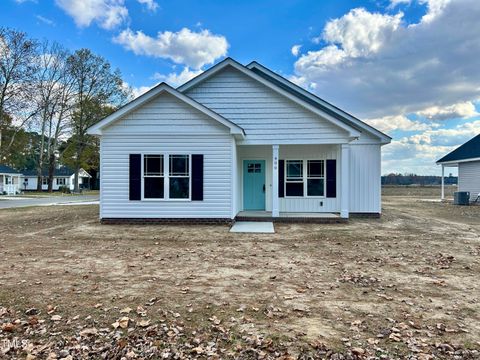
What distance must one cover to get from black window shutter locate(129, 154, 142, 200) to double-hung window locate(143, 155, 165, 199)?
0.55 ft

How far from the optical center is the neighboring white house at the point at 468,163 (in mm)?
21875

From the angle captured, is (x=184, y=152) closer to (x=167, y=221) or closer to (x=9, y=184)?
(x=167, y=221)

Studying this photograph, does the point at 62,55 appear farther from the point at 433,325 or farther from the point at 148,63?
the point at 433,325

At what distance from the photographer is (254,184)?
563 inches

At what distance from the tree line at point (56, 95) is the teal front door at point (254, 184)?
1111 inches

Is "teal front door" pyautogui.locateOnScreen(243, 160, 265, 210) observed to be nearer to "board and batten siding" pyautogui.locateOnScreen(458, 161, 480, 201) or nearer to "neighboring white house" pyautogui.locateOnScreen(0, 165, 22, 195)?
"board and batten siding" pyautogui.locateOnScreen(458, 161, 480, 201)

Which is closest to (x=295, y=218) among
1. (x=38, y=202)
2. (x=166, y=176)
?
(x=166, y=176)

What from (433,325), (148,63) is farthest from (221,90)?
(148,63)

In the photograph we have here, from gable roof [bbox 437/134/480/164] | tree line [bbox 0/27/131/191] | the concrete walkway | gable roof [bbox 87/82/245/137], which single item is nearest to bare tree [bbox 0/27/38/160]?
tree line [bbox 0/27/131/191]

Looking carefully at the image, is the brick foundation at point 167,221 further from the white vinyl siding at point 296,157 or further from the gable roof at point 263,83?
the gable roof at point 263,83

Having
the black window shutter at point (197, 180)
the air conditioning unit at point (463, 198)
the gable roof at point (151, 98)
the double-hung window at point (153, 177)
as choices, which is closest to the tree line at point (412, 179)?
the air conditioning unit at point (463, 198)

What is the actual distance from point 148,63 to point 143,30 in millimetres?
3046

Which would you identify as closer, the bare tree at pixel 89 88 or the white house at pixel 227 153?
the white house at pixel 227 153

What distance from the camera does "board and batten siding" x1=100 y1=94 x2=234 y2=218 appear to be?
1158cm
